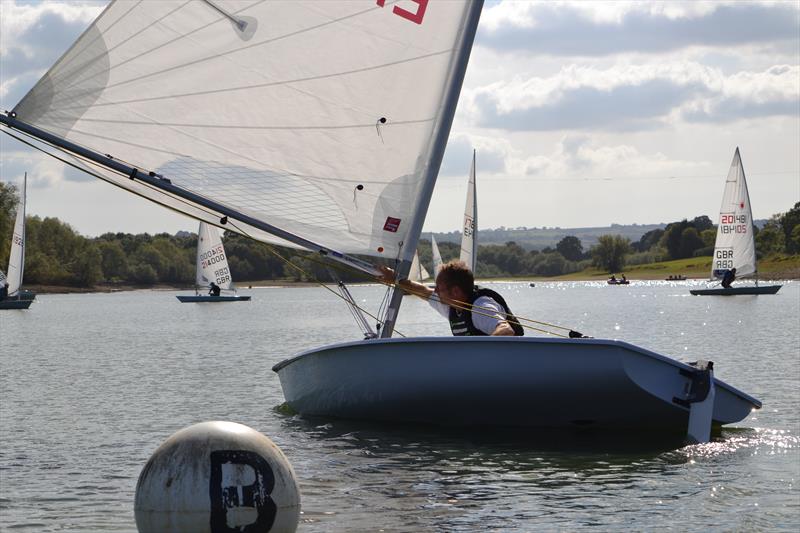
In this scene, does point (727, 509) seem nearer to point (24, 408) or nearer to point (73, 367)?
point (24, 408)

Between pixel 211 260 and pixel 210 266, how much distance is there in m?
0.71

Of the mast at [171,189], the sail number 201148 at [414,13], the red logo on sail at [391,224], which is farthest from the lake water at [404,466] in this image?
the sail number 201148 at [414,13]

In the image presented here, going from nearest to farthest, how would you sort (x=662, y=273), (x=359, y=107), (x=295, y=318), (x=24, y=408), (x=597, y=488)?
(x=597, y=488) → (x=359, y=107) → (x=24, y=408) → (x=295, y=318) → (x=662, y=273)

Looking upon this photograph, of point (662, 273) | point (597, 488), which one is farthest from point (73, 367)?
point (662, 273)

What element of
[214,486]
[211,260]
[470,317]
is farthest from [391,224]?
[211,260]

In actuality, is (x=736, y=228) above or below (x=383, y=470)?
above

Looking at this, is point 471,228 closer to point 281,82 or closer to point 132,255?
point 281,82

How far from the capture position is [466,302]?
46.5ft

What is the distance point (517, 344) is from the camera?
13133 millimetres

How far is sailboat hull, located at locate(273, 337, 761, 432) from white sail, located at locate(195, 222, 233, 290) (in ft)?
214

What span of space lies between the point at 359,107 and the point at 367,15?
1.03 meters

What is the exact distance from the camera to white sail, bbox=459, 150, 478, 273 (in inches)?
2013

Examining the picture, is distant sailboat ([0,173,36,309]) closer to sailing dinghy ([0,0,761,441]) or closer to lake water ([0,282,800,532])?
lake water ([0,282,800,532])

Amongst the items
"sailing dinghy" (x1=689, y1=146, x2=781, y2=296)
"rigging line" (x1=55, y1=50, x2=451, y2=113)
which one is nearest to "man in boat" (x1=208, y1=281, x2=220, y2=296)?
"sailing dinghy" (x1=689, y1=146, x2=781, y2=296)
